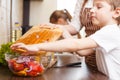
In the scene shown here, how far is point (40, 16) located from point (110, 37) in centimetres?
267

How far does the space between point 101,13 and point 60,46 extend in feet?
0.82

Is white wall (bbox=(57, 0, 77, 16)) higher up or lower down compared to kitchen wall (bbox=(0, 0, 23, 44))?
higher up

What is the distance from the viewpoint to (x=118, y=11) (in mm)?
940

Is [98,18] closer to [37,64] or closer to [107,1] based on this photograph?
[107,1]

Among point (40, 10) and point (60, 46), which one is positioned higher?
point (40, 10)

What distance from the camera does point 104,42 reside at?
0.83m

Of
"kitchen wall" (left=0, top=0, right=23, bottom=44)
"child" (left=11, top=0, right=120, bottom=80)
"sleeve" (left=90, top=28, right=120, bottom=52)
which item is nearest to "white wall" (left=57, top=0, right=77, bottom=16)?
"kitchen wall" (left=0, top=0, right=23, bottom=44)

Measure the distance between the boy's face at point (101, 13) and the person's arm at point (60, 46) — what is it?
0.13m

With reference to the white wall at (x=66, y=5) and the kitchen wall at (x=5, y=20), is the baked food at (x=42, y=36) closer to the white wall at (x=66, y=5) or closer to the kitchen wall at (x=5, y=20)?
the kitchen wall at (x=5, y=20)

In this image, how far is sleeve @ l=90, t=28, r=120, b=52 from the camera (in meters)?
0.83

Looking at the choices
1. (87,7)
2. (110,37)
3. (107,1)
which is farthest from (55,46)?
(87,7)

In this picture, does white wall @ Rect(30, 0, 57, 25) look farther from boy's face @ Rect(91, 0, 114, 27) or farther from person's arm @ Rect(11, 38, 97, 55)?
person's arm @ Rect(11, 38, 97, 55)

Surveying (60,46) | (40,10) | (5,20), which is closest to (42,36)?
(60,46)

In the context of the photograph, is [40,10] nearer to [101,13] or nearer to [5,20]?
[5,20]
